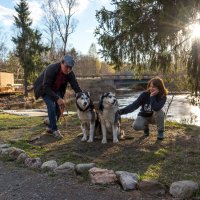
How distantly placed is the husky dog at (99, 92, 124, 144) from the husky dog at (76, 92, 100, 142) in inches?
9.0

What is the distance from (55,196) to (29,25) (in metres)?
36.8

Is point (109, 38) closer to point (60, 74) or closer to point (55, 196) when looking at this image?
point (60, 74)

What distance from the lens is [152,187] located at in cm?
438

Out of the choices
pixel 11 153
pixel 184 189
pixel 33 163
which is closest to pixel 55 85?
pixel 11 153

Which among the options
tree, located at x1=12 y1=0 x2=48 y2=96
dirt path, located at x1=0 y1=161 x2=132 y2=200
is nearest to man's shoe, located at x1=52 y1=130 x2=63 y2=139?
dirt path, located at x1=0 y1=161 x2=132 y2=200

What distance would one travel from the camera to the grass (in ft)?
17.2

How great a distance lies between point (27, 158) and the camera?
6.01 metres

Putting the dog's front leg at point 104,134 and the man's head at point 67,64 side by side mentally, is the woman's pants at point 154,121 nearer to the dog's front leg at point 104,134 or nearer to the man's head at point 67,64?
the dog's front leg at point 104,134

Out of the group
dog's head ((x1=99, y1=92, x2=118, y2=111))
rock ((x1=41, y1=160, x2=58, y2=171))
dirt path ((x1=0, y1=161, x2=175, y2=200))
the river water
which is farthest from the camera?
the river water

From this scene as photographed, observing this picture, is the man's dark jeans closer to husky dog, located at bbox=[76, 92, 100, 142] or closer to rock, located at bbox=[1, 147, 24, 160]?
husky dog, located at bbox=[76, 92, 100, 142]

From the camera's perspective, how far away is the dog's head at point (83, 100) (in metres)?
7.17

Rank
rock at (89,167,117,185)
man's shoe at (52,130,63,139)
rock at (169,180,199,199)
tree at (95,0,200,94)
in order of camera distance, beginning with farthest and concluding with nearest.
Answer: tree at (95,0,200,94) → man's shoe at (52,130,63,139) → rock at (89,167,117,185) → rock at (169,180,199,199)

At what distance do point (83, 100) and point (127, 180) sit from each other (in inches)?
114

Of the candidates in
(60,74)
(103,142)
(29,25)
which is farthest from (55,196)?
(29,25)
